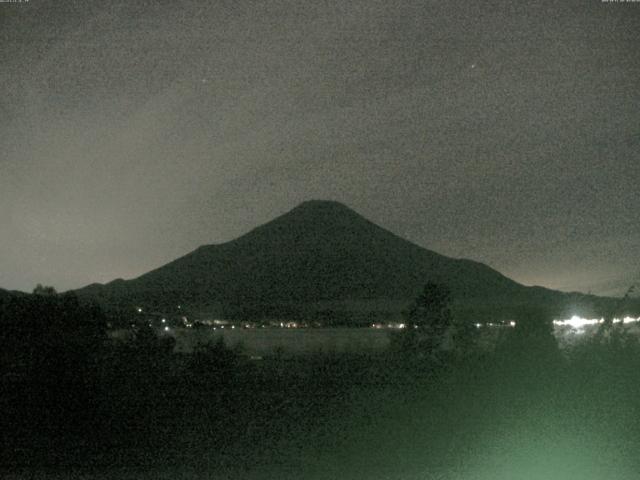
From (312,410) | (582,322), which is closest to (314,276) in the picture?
(582,322)

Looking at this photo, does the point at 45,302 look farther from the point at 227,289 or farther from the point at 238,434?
the point at 227,289

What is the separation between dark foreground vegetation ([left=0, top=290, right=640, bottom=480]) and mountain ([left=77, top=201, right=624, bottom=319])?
1308 inches

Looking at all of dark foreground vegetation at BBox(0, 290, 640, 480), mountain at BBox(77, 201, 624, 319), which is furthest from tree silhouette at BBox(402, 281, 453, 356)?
mountain at BBox(77, 201, 624, 319)

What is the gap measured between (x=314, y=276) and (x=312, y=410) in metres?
58.5

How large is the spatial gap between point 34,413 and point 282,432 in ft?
12.7

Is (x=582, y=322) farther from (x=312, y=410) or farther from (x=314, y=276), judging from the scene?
(x=314, y=276)

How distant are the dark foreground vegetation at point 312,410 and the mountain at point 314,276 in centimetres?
3322

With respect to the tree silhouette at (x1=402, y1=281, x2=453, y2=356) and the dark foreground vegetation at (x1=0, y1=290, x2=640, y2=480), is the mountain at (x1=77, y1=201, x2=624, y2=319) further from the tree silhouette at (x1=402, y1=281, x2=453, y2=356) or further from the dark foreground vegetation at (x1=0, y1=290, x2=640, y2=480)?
the dark foreground vegetation at (x1=0, y1=290, x2=640, y2=480)

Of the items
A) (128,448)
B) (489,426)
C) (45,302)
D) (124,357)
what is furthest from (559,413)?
(45,302)

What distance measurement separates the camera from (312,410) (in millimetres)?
13227

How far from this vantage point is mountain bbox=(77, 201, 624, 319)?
57.9m

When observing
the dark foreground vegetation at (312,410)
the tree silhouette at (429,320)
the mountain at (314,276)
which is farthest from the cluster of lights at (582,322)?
the mountain at (314,276)

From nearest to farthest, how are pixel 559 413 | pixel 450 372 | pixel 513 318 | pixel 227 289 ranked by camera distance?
pixel 559 413 → pixel 450 372 → pixel 513 318 → pixel 227 289

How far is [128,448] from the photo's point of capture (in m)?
12.0
